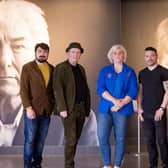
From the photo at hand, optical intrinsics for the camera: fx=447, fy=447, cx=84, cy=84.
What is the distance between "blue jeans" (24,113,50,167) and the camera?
16.5 ft

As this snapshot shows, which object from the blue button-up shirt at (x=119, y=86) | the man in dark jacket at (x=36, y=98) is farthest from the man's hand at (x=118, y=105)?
the man in dark jacket at (x=36, y=98)

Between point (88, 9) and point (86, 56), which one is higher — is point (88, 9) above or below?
above

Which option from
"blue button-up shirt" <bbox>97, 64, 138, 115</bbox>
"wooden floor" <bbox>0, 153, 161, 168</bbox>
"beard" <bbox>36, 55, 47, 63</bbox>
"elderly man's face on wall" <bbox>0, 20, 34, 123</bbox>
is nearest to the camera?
"blue button-up shirt" <bbox>97, 64, 138, 115</bbox>

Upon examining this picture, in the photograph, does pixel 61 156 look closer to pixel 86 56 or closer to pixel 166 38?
pixel 86 56

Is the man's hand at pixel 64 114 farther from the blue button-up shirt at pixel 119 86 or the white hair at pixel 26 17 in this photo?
the white hair at pixel 26 17

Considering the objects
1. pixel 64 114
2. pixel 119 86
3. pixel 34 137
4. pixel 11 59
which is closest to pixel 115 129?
pixel 119 86

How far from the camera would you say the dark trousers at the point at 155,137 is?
493 centimetres

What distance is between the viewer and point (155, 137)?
5.04 metres

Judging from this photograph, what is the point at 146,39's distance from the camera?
294 inches

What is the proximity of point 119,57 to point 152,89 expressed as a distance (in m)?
0.52

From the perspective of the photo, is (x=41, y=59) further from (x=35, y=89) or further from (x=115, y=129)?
(x=115, y=129)

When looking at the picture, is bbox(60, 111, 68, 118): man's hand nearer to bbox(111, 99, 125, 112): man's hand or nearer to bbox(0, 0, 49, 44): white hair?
bbox(111, 99, 125, 112): man's hand

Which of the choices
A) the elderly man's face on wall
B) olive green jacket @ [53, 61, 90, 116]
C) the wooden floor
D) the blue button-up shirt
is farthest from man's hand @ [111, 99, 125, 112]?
the elderly man's face on wall

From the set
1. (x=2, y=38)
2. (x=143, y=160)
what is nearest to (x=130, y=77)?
(x=143, y=160)
